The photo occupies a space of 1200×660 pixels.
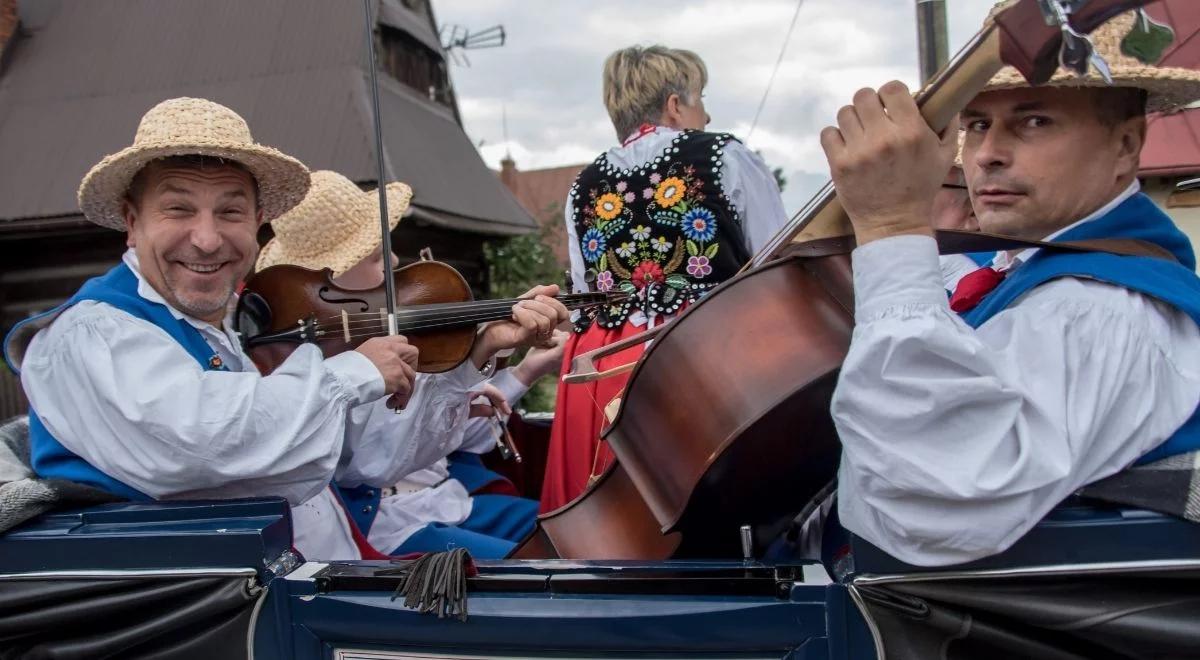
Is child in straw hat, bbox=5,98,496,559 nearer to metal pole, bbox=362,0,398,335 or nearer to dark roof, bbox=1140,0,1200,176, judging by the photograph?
metal pole, bbox=362,0,398,335

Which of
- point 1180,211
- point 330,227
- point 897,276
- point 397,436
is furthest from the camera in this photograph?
point 1180,211

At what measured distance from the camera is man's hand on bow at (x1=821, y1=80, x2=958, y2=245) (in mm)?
1176

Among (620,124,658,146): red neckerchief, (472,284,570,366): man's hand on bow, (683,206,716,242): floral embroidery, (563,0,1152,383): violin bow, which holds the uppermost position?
(620,124,658,146): red neckerchief

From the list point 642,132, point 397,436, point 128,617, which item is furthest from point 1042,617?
point 642,132

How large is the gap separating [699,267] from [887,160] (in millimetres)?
1750

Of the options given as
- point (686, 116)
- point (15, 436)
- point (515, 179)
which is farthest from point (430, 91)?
point (15, 436)

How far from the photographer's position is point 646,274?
118 inches

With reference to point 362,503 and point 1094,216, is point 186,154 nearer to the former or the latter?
point 362,503

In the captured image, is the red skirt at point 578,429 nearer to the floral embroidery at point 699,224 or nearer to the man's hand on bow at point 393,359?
the floral embroidery at point 699,224

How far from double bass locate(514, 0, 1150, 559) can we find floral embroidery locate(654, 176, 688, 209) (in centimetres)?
131

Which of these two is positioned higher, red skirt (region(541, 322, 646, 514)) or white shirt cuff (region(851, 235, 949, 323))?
white shirt cuff (region(851, 235, 949, 323))

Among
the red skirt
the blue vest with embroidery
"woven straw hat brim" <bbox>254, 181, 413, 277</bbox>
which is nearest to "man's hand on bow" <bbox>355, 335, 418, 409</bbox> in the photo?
the red skirt

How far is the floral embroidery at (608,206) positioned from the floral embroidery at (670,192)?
14 centimetres

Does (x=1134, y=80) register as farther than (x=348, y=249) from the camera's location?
No
